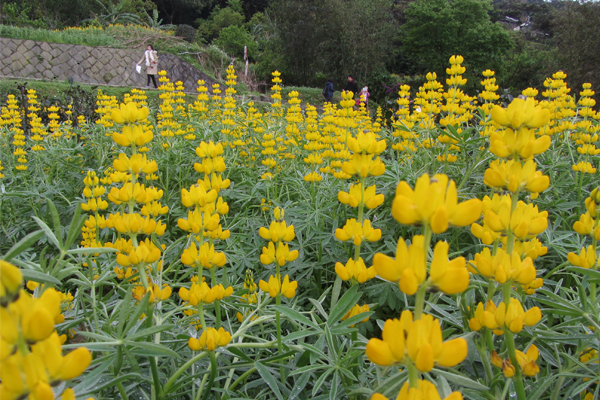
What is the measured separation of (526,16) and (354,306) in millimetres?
51020

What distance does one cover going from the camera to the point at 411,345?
1.52 feet

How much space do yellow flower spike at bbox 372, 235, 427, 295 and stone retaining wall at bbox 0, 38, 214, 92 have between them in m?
15.2

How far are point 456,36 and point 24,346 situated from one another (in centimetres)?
2275

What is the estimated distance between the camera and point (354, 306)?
95 centimetres

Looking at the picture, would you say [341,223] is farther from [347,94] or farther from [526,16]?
[526,16]

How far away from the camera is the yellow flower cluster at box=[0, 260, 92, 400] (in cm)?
→ 40

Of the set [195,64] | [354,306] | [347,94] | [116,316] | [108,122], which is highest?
[195,64]

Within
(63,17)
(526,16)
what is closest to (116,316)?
(63,17)

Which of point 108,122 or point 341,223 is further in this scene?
point 108,122

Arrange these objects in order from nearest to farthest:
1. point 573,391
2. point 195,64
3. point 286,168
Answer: point 573,391
point 286,168
point 195,64

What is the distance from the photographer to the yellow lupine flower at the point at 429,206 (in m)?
0.47

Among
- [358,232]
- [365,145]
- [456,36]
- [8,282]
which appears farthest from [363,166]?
[456,36]

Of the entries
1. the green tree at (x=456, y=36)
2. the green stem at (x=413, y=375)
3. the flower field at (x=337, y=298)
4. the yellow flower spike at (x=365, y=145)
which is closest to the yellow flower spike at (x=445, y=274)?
the flower field at (x=337, y=298)

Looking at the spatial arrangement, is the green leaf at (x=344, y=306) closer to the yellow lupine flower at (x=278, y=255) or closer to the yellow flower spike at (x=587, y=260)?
the yellow lupine flower at (x=278, y=255)
